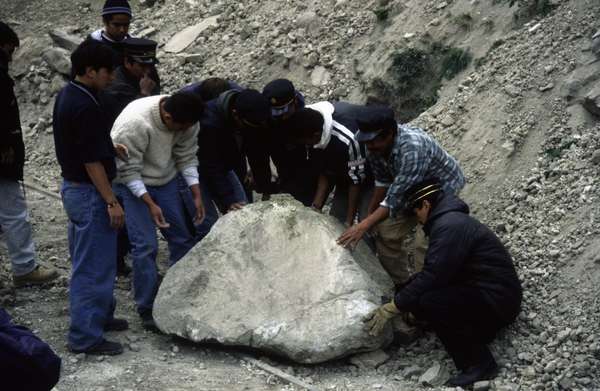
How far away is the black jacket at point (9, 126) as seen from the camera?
5.61 meters

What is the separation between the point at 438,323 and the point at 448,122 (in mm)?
2682

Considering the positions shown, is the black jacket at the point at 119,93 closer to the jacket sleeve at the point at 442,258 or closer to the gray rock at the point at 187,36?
the jacket sleeve at the point at 442,258

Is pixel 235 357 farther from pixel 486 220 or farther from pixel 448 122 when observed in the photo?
pixel 448 122

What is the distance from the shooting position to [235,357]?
5379 millimetres

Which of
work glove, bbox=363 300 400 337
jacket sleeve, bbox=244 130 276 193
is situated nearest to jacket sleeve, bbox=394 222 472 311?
work glove, bbox=363 300 400 337

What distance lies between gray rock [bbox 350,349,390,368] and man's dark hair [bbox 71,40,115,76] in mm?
2338

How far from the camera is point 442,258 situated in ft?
15.8

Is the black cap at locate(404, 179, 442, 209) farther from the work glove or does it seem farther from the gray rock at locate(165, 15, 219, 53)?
the gray rock at locate(165, 15, 219, 53)

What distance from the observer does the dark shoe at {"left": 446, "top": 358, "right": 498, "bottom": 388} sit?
4.89 meters

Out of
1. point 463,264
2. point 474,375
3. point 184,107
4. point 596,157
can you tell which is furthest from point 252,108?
point 596,157

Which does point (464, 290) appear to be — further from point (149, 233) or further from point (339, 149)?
point (149, 233)

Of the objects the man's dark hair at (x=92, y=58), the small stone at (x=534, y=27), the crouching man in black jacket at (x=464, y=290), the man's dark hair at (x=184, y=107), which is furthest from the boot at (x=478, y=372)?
the small stone at (x=534, y=27)

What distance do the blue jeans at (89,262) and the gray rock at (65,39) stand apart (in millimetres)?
6377

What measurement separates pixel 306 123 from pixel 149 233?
125 centimetres
